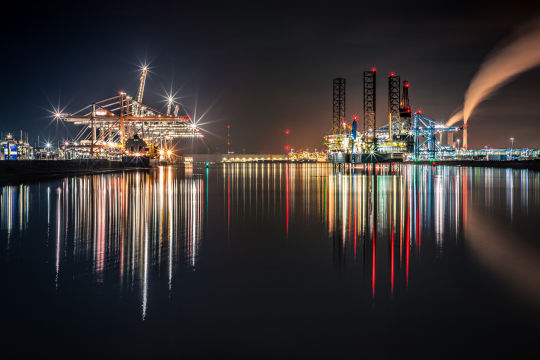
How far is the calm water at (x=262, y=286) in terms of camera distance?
14.8ft

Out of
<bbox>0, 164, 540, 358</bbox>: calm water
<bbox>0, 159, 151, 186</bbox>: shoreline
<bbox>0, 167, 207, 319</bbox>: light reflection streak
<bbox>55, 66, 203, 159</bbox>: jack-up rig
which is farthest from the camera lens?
<bbox>55, 66, 203, 159</bbox>: jack-up rig

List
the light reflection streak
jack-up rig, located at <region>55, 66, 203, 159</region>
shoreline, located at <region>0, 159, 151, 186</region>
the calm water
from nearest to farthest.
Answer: the calm water < the light reflection streak < shoreline, located at <region>0, 159, 151, 186</region> < jack-up rig, located at <region>55, 66, 203, 159</region>

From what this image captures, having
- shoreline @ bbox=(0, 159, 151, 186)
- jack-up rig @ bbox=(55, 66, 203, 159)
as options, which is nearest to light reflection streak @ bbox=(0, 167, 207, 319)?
shoreline @ bbox=(0, 159, 151, 186)

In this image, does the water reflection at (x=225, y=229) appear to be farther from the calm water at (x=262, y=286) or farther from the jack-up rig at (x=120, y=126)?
the jack-up rig at (x=120, y=126)

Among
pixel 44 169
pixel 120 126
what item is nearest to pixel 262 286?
pixel 44 169

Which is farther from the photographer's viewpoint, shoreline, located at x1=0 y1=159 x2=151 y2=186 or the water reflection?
shoreline, located at x1=0 y1=159 x2=151 y2=186

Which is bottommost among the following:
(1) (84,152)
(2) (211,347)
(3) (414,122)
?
(2) (211,347)

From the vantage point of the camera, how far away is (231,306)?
5.44 m

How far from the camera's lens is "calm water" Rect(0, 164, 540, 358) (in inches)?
178

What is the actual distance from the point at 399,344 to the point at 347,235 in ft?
19.8

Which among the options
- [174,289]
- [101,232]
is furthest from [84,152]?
[174,289]

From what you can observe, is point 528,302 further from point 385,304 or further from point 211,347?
point 211,347

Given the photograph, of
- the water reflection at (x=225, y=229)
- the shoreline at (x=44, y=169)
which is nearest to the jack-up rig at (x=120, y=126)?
the shoreline at (x=44, y=169)

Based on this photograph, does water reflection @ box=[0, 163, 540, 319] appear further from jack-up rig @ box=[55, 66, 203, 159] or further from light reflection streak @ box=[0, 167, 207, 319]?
jack-up rig @ box=[55, 66, 203, 159]
